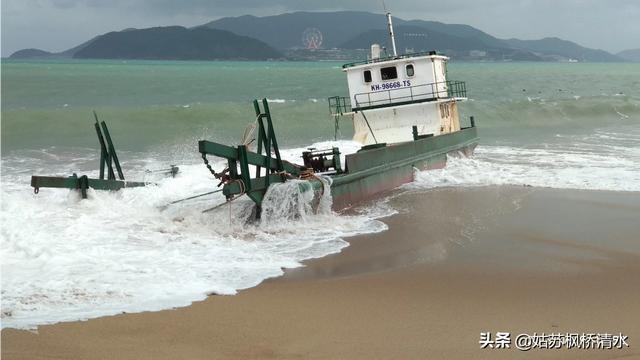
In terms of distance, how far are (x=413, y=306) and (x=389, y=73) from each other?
1241 cm

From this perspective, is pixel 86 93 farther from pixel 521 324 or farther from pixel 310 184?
pixel 521 324

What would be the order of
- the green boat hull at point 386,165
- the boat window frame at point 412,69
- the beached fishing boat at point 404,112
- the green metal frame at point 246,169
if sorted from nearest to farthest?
the green metal frame at point 246,169 < the green boat hull at point 386,165 < the beached fishing boat at point 404,112 < the boat window frame at point 412,69

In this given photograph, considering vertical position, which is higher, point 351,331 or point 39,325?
point 39,325

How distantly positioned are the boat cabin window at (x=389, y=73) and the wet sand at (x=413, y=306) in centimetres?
852

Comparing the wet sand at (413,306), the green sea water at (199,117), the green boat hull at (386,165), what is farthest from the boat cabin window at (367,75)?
the wet sand at (413,306)

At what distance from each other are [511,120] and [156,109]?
19855mm

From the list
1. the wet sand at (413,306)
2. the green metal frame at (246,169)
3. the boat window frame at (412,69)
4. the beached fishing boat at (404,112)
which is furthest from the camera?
the boat window frame at (412,69)

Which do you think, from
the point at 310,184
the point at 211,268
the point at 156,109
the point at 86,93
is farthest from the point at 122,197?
the point at 86,93

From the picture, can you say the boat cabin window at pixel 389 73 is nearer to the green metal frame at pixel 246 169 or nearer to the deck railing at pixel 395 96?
the deck railing at pixel 395 96

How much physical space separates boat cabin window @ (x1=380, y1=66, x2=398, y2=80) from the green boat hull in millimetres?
2189

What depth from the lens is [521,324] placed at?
5.79 m

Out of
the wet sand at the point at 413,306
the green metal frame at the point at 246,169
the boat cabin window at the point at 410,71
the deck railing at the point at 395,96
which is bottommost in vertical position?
the wet sand at the point at 413,306

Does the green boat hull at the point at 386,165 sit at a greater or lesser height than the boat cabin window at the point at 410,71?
lesser

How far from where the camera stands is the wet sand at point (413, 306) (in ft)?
16.8
